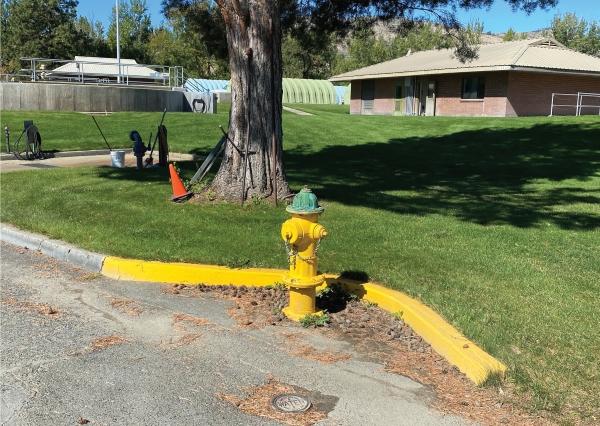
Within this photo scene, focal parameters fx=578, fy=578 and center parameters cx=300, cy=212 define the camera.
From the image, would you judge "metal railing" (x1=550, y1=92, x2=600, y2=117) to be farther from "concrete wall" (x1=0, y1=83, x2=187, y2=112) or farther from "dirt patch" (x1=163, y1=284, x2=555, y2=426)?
"dirt patch" (x1=163, y1=284, x2=555, y2=426)

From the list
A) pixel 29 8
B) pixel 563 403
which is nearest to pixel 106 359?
pixel 563 403

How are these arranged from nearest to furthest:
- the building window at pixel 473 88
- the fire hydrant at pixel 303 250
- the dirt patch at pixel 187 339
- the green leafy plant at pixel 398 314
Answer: the dirt patch at pixel 187 339, the fire hydrant at pixel 303 250, the green leafy plant at pixel 398 314, the building window at pixel 473 88

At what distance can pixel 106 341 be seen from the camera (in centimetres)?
438

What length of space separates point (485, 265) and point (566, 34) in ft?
277

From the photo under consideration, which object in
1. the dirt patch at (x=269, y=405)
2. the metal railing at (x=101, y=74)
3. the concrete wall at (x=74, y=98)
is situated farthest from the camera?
the metal railing at (x=101, y=74)

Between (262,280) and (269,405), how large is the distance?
2.32 meters

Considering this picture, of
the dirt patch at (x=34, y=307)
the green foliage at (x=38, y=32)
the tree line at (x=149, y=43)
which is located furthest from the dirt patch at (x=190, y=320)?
the green foliage at (x=38, y=32)

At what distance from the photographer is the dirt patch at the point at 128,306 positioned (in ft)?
16.6

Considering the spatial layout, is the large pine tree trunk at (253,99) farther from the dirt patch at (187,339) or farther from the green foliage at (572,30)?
the green foliage at (572,30)

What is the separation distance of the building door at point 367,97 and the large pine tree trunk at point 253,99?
99.5ft

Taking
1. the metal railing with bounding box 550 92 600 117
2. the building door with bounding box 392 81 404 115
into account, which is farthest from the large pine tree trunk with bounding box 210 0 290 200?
the building door with bounding box 392 81 404 115

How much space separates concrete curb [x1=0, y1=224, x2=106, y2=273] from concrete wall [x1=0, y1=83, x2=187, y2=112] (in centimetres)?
2082

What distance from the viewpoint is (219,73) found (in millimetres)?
69250

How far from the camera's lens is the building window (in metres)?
29.6
